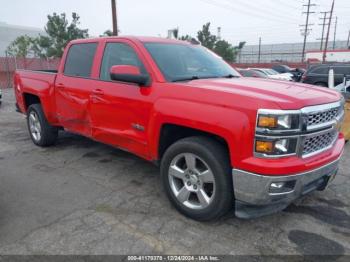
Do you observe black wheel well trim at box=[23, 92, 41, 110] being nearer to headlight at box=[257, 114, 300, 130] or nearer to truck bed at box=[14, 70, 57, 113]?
truck bed at box=[14, 70, 57, 113]

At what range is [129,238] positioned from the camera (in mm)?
2932

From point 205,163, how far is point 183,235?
0.72 metres

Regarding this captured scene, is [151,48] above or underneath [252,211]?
above

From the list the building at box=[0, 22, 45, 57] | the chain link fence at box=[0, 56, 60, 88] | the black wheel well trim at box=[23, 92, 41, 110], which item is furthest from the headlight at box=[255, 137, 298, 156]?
the building at box=[0, 22, 45, 57]

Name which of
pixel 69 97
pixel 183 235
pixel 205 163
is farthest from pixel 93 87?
pixel 183 235

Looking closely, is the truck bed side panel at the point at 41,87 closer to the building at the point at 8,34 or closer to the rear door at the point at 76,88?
the rear door at the point at 76,88

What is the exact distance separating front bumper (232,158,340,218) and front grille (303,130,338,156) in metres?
0.18

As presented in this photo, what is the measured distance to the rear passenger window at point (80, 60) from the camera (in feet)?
14.6

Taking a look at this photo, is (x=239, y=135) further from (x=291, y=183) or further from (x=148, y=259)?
→ (x=148, y=259)

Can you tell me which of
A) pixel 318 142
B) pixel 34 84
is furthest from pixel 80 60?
pixel 318 142

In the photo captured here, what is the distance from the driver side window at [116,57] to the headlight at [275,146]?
1.75 meters

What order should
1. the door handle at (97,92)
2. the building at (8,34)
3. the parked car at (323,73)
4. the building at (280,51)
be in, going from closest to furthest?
the door handle at (97,92)
the parked car at (323,73)
the building at (280,51)
the building at (8,34)

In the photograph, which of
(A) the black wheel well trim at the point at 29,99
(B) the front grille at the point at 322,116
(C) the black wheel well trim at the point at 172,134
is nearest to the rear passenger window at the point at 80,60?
(A) the black wheel well trim at the point at 29,99

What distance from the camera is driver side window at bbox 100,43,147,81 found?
12.5 ft
